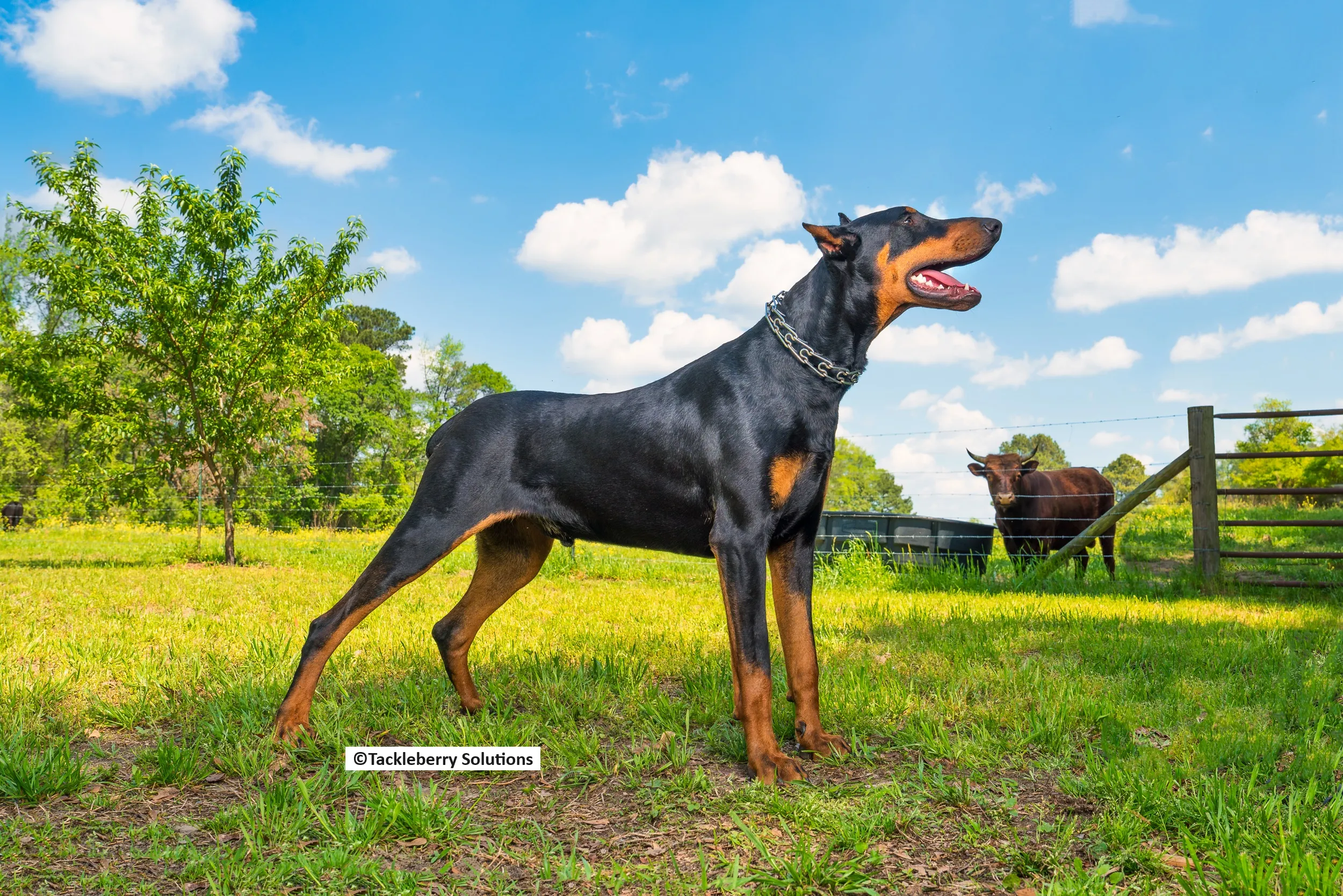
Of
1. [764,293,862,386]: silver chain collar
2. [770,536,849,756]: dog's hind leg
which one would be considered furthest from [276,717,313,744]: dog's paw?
[764,293,862,386]: silver chain collar

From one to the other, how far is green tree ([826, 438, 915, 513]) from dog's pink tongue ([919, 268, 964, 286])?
44955mm

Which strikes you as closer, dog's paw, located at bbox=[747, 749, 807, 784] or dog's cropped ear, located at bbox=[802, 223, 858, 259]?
dog's paw, located at bbox=[747, 749, 807, 784]

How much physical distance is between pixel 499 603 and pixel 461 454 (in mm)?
831

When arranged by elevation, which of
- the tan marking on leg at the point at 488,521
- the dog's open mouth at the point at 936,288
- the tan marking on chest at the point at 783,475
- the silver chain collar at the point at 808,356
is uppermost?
the dog's open mouth at the point at 936,288

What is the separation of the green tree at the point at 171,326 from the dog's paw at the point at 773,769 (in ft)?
40.6

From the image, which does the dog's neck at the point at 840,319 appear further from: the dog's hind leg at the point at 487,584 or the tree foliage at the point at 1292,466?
the tree foliage at the point at 1292,466

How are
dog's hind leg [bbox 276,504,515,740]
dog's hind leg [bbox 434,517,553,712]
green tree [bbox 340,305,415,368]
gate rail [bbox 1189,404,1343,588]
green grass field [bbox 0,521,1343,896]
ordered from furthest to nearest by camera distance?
green tree [bbox 340,305,415,368] < gate rail [bbox 1189,404,1343,588] < dog's hind leg [bbox 434,517,553,712] < dog's hind leg [bbox 276,504,515,740] < green grass field [bbox 0,521,1343,896]

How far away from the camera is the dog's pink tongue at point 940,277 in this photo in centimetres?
358

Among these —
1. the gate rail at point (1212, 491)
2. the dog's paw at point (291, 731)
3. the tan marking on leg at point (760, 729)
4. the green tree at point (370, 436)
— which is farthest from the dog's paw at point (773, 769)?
the green tree at point (370, 436)

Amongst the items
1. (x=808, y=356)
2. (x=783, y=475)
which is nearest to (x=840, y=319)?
(x=808, y=356)

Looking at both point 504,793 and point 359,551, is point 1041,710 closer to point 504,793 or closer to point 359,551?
point 504,793

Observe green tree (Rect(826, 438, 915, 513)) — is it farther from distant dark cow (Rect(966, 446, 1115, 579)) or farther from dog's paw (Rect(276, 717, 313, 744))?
dog's paw (Rect(276, 717, 313, 744))

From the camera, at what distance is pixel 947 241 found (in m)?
3.55

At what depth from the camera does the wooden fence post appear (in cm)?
955
